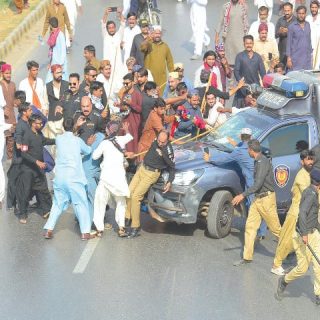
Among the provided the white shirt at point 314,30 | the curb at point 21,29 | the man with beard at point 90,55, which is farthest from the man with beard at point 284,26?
the curb at point 21,29

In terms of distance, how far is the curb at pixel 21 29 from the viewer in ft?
76.1

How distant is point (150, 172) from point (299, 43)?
648cm

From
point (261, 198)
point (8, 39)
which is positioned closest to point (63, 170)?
point (261, 198)

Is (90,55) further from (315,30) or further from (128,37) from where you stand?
(315,30)

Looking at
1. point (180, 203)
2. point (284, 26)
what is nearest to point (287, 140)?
point (180, 203)

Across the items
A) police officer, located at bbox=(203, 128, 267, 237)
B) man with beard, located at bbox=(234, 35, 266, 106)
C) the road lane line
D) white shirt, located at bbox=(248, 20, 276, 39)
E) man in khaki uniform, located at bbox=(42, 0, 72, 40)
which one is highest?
man in khaki uniform, located at bbox=(42, 0, 72, 40)

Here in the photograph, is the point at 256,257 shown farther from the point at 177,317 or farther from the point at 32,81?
the point at 32,81

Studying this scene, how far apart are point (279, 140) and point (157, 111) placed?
5.72 ft

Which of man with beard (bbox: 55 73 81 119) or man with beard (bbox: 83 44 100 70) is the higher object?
man with beard (bbox: 83 44 100 70)

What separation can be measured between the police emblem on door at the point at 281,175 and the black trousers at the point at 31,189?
309 centimetres

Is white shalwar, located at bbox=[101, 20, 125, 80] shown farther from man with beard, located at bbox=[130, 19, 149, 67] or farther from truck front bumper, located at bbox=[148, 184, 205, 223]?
truck front bumper, located at bbox=[148, 184, 205, 223]

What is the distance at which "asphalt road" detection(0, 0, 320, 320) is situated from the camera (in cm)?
1030

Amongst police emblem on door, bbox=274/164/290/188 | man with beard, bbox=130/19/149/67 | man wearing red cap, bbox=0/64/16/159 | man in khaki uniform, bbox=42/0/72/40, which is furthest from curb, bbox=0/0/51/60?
police emblem on door, bbox=274/164/290/188

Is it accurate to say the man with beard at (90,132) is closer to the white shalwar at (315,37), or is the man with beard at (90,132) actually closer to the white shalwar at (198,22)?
the white shalwar at (315,37)
